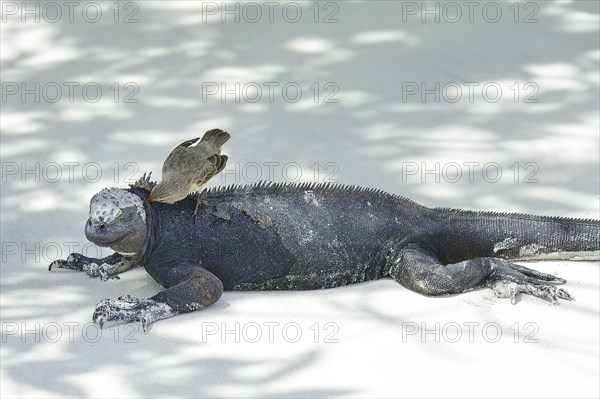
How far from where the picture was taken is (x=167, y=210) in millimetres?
6168

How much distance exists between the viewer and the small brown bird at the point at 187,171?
19.4 feet

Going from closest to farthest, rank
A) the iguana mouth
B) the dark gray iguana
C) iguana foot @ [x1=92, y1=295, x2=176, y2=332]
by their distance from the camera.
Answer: iguana foot @ [x1=92, y1=295, x2=176, y2=332], the iguana mouth, the dark gray iguana

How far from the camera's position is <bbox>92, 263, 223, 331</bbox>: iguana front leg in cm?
566

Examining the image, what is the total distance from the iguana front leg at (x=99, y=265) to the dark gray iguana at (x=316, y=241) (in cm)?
1

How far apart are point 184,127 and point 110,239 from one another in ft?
9.03

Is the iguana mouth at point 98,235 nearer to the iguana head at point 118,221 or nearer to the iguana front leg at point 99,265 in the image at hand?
the iguana head at point 118,221

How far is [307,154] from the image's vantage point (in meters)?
8.02

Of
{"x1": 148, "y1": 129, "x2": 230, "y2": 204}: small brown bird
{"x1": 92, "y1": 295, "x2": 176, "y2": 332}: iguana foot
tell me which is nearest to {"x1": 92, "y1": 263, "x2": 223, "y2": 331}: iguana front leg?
{"x1": 92, "y1": 295, "x2": 176, "y2": 332}: iguana foot

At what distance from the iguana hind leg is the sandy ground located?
84 mm

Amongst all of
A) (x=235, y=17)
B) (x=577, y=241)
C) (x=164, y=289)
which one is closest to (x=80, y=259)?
(x=164, y=289)

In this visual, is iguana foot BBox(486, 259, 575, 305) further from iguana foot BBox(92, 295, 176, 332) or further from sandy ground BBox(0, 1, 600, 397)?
iguana foot BBox(92, 295, 176, 332)

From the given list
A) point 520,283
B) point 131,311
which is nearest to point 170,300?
point 131,311

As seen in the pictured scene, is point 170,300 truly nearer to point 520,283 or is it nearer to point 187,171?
point 187,171

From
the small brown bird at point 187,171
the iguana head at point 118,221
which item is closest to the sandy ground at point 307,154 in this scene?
the iguana head at point 118,221
